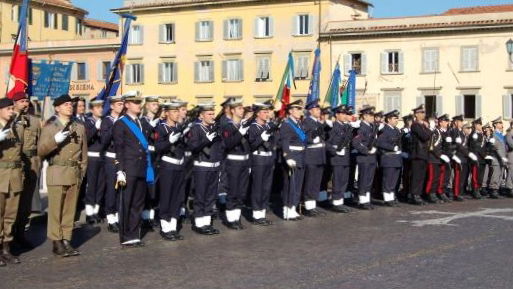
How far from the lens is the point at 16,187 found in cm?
982

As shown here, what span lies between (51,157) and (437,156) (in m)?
9.73

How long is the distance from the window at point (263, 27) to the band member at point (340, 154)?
143 feet

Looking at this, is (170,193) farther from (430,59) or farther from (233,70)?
(233,70)

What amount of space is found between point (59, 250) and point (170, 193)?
2.21 meters

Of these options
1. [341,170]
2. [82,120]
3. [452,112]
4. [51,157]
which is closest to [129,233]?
[51,157]

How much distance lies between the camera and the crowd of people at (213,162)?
33.4ft

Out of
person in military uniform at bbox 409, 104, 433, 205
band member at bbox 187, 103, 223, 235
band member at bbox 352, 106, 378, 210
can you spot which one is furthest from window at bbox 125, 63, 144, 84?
band member at bbox 187, 103, 223, 235

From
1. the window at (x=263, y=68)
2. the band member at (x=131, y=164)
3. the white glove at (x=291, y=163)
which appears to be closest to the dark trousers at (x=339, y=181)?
the white glove at (x=291, y=163)

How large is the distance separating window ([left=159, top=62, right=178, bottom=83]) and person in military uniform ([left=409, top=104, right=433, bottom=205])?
46.0 m

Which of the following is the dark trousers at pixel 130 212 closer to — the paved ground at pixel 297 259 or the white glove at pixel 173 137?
the paved ground at pixel 297 259

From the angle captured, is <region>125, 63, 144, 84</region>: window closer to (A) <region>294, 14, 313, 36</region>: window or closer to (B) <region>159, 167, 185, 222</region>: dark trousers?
(A) <region>294, 14, 313, 36</region>: window

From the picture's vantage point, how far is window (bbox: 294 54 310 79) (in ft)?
188

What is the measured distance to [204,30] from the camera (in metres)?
61.5

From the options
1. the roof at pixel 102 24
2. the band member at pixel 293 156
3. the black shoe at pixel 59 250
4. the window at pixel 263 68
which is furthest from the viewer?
the roof at pixel 102 24
